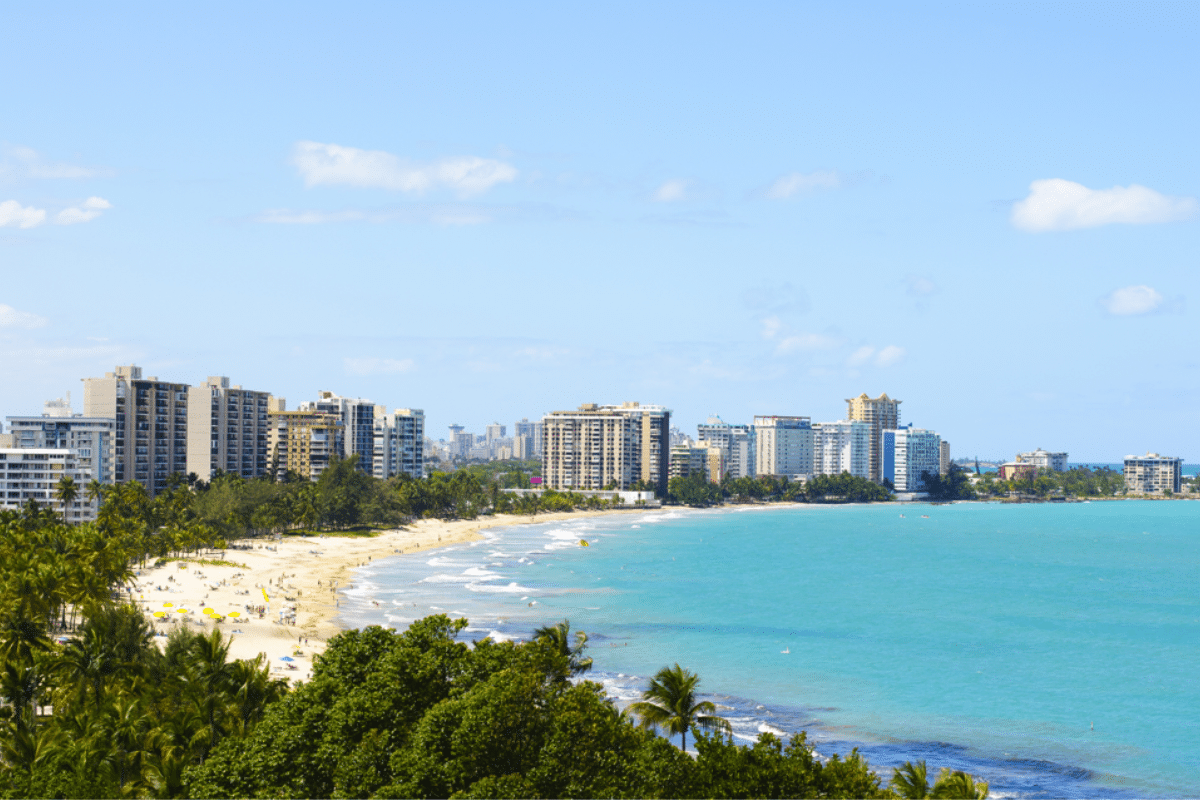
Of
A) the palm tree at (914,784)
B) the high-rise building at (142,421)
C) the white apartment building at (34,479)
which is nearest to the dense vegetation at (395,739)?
the palm tree at (914,784)

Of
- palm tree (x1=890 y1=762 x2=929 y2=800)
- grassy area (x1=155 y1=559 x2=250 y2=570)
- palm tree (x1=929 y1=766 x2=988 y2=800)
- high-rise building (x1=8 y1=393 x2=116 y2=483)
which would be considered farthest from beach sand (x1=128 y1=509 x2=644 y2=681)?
palm tree (x1=929 y1=766 x2=988 y2=800)

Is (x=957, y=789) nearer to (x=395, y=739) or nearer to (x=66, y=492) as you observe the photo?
(x=395, y=739)

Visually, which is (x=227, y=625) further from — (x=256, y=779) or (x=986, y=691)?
(x=256, y=779)

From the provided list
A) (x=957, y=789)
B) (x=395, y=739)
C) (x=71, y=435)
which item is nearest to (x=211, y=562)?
(x=71, y=435)

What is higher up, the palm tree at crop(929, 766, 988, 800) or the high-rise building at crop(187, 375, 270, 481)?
the high-rise building at crop(187, 375, 270, 481)

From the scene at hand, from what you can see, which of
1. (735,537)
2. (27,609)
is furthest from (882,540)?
(27,609)

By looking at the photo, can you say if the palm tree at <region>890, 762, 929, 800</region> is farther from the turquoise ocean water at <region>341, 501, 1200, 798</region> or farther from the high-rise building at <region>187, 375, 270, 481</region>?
the high-rise building at <region>187, 375, 270, 481</region>

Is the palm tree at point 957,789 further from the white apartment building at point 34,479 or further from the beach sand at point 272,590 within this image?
the white apartment building at point 34,479
